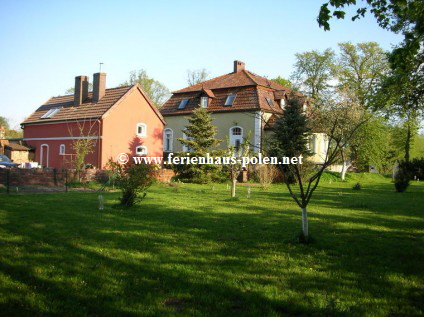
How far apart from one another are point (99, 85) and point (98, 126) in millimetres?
4269

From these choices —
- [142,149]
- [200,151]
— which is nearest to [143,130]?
[142,149]

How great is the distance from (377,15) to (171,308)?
261 inches

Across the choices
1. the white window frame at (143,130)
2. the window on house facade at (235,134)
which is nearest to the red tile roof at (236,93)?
the window on house facade at (235,134)

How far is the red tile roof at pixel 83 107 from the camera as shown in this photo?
29.9 meters

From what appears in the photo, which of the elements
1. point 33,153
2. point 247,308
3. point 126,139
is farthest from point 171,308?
point 33,153

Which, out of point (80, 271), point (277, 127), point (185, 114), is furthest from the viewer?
point (185, 114)

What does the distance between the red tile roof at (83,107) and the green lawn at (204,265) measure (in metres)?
19.6

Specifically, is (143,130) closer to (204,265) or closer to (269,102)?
(269,102)

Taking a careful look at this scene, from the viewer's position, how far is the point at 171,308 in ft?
14.7

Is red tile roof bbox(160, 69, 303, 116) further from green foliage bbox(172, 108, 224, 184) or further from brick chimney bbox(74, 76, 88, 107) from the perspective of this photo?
brick chimney bbox(74, 76, 88, 107)

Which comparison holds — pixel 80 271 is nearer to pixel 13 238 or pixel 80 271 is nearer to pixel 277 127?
pixel 13 238

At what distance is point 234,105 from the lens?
114 ft

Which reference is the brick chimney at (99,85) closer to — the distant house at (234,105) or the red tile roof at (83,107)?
the red tile roof at (83,107)

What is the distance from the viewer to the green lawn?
462 centimetres
